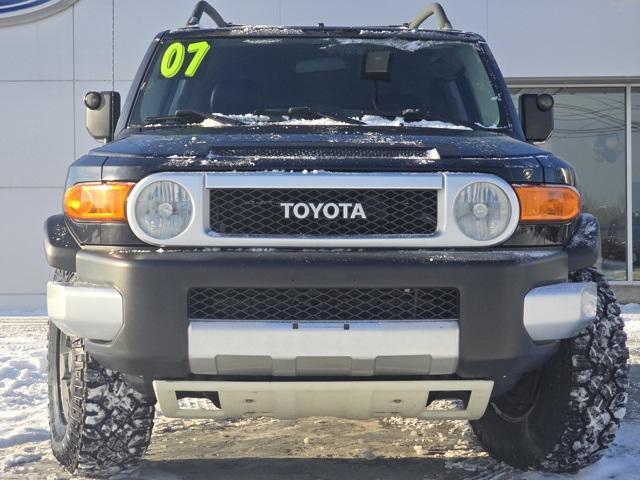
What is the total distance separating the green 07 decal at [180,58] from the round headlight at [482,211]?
1.80 m

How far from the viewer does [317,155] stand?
295cm

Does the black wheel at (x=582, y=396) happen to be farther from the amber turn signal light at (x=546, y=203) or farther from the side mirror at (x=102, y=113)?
the side mirror at (x=102, y=113)

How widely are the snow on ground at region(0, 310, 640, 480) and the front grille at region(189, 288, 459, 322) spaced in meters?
1.00

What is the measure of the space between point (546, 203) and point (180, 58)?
2069mm

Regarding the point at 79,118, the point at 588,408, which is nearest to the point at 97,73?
the point at 79,118

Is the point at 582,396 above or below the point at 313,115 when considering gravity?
below

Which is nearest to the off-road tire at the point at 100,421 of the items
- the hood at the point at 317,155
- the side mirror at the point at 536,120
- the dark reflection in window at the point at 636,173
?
the hood at the point at 317,155

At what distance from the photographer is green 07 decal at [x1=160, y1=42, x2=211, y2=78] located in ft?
13.5

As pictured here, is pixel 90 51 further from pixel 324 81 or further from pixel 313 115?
pixel 313 115

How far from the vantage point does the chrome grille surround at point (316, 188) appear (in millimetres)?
2826

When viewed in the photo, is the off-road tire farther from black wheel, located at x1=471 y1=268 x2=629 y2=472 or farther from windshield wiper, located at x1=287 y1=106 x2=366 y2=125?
black wheel, located at x1=471 y1=268 x2=629 y2=472

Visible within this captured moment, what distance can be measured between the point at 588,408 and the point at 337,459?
3.94 feet

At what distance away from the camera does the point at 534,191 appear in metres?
2.93

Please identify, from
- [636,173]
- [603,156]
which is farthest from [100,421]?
[636,173]
